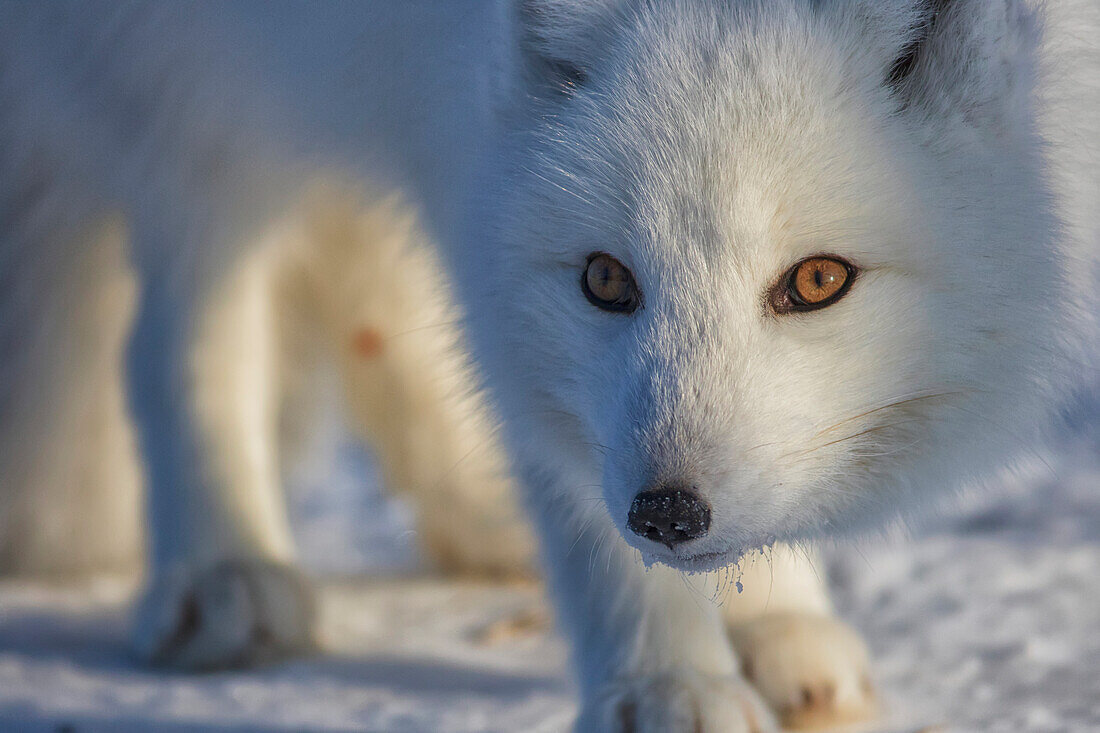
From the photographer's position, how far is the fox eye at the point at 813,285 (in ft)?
4.91

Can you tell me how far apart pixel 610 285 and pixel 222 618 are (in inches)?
53.3

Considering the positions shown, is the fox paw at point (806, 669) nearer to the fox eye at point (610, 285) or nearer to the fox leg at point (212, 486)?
the fox eye at point (610, 285)

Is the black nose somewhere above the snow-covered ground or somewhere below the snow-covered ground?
below

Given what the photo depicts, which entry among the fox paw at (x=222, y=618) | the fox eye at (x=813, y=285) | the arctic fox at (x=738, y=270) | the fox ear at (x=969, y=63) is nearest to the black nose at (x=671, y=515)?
the arctic fox at (x=738, y=270)

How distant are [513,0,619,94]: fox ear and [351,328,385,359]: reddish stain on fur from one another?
69.0 inches

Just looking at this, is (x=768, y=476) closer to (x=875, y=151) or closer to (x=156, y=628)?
(x=875, y=151)

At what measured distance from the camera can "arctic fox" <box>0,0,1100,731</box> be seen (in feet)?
4.85

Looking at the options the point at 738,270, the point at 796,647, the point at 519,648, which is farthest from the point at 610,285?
the point at 519,648

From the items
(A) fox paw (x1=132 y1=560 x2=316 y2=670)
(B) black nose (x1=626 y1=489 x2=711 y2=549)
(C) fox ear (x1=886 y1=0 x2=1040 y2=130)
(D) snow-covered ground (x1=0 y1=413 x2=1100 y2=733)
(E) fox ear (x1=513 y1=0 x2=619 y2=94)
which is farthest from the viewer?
(A) fox paw (x1=132 y1=560 x2=316 y2=670)

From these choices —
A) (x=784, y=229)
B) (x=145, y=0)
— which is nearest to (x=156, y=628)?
(x=145, y=0)

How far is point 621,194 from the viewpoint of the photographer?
1.55 m

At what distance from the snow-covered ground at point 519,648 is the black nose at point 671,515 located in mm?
719

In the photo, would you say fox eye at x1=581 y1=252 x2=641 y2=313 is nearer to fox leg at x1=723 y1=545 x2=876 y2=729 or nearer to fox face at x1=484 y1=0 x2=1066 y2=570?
fox face at x1=484 y1=0 x2=1066 y2=570

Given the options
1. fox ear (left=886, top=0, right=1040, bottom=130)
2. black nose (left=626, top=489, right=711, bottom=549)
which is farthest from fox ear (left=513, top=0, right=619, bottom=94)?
black nose (left=626, top=489, right=711, bottom=549)
